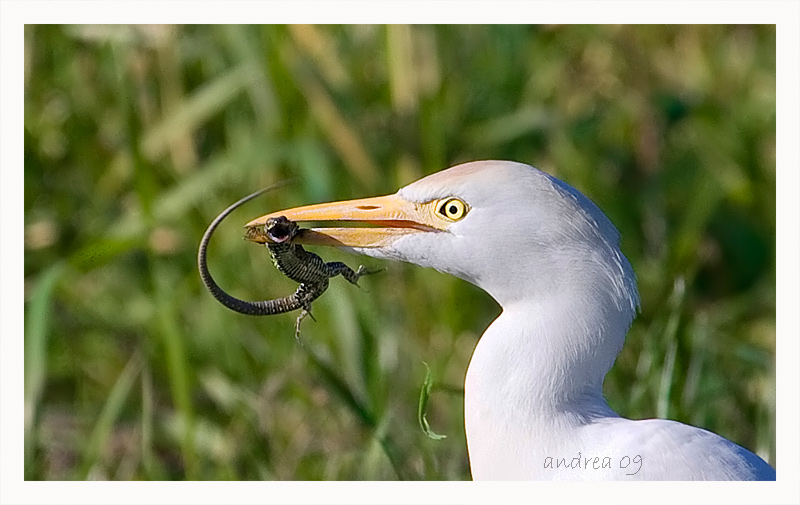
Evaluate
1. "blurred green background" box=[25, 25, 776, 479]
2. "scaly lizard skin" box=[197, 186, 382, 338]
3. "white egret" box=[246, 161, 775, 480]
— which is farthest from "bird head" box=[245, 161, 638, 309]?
"blurred green background" box=[25, 25, 776, 479]

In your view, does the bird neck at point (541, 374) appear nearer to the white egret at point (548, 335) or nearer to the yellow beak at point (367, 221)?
the white egret at point (548, 335)

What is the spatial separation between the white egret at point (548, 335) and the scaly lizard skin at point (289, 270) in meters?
0.25

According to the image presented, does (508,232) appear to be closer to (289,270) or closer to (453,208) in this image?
(453,208)

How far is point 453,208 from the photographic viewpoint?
2221 millimetres

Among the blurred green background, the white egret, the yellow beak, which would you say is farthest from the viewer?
the blurred green background

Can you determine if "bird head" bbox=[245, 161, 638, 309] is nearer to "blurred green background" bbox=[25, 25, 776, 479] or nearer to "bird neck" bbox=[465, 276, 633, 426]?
"bird neck" bbox=[465, 276, 633, 426]

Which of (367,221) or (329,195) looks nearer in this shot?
(367,221)

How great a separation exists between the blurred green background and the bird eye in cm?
99

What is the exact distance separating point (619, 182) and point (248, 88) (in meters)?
1.43

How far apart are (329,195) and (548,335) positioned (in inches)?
71.2

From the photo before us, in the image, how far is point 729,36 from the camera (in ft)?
16.4

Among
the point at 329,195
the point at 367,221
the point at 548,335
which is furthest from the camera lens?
the point at 329,195

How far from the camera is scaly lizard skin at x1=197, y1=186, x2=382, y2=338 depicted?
7.50 feet

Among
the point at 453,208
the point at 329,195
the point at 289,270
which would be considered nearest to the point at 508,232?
the point at 453,208
